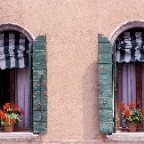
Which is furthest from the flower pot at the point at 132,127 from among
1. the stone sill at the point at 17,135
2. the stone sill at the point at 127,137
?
the stone sill at the point at 17,135

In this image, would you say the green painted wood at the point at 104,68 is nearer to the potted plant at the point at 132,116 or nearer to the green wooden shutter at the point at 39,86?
the potted plant at the point at 132,116

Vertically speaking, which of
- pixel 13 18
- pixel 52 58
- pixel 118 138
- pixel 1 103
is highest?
pixel 13 18

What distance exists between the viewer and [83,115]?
31.4 ft

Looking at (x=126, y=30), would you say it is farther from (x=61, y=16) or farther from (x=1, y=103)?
(x=1, y=103)

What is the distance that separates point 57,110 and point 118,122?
1237mm

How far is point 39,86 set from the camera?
950 cm

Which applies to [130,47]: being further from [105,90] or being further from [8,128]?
[8,128]

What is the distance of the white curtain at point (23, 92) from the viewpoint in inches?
392

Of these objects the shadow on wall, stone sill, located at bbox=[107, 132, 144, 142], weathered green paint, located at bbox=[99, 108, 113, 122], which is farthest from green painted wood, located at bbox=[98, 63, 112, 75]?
stone sill, located at bbox=[107, 132, 144, 142]

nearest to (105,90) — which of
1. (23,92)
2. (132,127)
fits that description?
(132,127)

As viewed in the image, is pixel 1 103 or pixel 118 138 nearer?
pixel 118 138

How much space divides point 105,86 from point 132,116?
803 mm

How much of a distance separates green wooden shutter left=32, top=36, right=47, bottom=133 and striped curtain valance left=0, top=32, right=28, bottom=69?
1.23 ft

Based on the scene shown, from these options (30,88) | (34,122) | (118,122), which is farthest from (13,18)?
(118,122)
